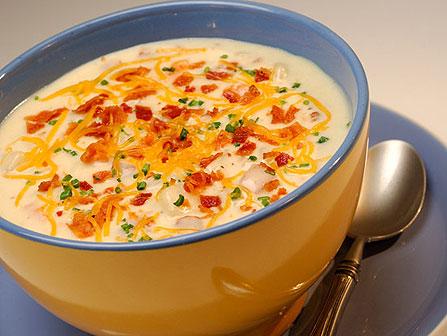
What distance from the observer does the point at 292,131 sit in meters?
1.70

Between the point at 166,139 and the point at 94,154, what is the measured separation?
0.49 ft

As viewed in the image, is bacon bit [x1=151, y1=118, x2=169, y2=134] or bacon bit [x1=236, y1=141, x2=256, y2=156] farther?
bacon bit [x1=151, y1=118, x2=169, y2=134]

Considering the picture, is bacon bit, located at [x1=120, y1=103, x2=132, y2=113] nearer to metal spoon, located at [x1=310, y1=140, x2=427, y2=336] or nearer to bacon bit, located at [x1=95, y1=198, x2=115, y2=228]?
bacon bit, located at [x1=95, y1=198, x2=115, y2=228]

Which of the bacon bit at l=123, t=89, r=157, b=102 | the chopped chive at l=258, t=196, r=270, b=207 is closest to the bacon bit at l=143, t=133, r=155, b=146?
the bacon bit at l=123, t=89, r=157, b=102

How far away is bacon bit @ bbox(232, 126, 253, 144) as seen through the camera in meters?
1.70

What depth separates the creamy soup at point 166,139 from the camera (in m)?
1.55

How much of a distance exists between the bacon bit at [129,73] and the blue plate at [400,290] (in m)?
0.52

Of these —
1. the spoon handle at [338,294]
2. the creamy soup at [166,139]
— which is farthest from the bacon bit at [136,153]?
the spoon handle at [338,294]

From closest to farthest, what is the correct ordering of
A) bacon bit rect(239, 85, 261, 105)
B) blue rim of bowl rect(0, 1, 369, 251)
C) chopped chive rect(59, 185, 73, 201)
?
1. blue rim of bowl rect(0, 1, 369, 251)
2. chopped chive rect(59, 185, 73, 201)
3. bacon bit rect(239, 85, 261, 105)

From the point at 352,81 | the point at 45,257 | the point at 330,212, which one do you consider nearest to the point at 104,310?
the point at 45,257

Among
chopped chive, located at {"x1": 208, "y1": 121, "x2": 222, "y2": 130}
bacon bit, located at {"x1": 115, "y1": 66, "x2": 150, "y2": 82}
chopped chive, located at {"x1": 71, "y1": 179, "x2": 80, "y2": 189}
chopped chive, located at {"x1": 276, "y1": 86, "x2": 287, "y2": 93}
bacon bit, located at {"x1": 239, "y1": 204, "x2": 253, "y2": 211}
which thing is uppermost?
bacon bit, located at {"x1": 115, "y1": 66, "x2": 150, "y2": 82}

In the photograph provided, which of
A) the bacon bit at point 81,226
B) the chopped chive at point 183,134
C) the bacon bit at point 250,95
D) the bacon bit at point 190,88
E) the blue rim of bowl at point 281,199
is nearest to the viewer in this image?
the blue rim of bowl at point 281,199

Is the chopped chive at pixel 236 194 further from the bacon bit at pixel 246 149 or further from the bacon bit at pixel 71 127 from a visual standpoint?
the bacon bit at pixel 71 127

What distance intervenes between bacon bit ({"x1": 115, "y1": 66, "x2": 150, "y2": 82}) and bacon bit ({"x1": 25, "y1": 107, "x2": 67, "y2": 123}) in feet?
0.53
